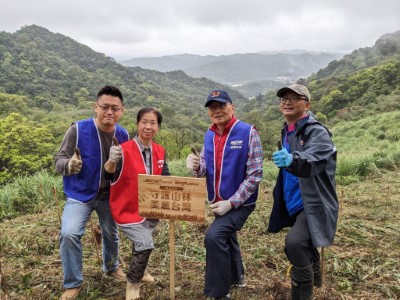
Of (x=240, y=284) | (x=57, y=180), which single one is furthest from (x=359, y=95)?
(x=240, y=284)

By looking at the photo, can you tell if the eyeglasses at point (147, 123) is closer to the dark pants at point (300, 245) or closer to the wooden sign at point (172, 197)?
the wooden sign at point (172, 197)

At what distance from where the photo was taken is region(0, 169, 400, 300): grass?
298cm

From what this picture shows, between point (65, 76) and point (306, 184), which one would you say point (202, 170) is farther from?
point (65, 76)

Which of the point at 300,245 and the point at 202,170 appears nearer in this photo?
the point at 300,245

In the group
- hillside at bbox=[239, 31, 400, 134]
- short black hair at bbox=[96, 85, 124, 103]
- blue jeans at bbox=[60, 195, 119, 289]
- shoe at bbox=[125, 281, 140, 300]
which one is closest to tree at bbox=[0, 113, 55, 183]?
hillside at bbox=[239, 31, 400, 134]

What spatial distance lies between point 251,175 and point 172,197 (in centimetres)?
65

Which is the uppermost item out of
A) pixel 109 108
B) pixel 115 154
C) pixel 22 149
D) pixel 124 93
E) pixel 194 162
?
pixel 124 93

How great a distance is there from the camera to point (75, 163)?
2.57 metres

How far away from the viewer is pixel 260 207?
550 cm

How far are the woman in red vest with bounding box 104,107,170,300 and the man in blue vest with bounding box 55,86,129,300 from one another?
0.16m

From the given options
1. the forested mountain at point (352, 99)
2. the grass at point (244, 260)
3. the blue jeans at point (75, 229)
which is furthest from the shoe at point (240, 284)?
the forested mountain at point (352, 99)

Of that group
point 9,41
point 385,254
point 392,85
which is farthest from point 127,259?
point 9,41

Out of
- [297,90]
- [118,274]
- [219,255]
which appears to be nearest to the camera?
[297,90]

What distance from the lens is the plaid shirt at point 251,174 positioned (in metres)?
2.60
